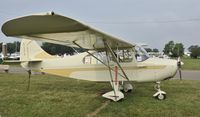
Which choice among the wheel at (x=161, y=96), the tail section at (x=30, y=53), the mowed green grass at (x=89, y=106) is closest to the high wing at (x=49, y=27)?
the mowed green grass at (x=89, y=106)

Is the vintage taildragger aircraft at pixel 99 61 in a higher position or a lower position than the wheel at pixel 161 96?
higher

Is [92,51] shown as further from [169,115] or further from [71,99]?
[169,115]

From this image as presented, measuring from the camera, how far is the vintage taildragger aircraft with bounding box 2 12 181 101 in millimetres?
8922

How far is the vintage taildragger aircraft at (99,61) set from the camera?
29.3 ft

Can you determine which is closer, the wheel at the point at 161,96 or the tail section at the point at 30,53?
the wheel at the point at 161,96

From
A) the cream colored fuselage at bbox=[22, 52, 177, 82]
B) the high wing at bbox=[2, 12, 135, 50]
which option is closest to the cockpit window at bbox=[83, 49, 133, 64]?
the cream colored fuselage at bbox=[22, 52, 177, 82]

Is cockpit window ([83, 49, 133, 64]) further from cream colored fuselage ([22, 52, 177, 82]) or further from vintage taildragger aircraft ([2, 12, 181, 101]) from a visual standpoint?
cream colored fuselage ([22, 52, 177, 82])

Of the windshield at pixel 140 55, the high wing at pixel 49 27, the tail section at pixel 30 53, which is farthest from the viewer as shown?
the tail section at pixel 30 53

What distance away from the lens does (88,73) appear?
11523 mm

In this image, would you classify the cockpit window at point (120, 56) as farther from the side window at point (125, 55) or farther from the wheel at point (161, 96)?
the wheel at point (161, 96)

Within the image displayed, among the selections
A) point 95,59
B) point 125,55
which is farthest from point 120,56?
point 95,59

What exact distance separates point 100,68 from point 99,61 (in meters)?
0.34

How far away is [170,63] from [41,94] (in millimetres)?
4899

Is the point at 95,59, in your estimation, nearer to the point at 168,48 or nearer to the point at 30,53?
the point at 30,53
